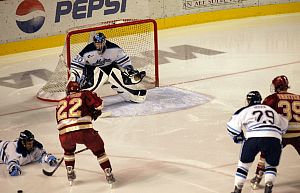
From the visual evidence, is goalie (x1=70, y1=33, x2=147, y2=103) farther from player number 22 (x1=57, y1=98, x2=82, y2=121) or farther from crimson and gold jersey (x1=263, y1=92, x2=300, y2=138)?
crimson and gold jersey (x1=263, y1=92, x2=300, y2=138)

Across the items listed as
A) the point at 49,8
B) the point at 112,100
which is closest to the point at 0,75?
the point at 49,8

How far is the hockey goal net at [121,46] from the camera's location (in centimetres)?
934

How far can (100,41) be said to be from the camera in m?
8.45

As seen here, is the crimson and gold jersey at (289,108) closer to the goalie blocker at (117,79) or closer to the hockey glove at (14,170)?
the hockey glove at (14,170)

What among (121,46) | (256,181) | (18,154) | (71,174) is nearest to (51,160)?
(18,154)

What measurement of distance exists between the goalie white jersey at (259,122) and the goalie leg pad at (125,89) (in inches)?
125

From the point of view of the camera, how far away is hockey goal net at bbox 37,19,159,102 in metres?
9.34

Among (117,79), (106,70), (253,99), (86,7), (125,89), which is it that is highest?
(253,99)

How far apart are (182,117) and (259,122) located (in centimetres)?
265

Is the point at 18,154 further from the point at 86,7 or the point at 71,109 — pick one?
the point at 86,7

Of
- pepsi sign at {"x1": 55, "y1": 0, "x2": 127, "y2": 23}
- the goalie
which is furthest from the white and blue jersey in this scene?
pepsi sign at {"x1": 55, "y1": 0, "x2": 127, "y2": 23}

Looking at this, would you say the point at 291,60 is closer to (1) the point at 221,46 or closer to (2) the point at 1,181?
(1) the point at 221,46

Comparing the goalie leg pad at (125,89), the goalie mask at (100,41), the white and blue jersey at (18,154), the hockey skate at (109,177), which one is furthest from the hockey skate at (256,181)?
the goalie leg pad at (125,89)

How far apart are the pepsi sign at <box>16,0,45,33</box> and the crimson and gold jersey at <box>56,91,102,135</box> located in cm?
536
